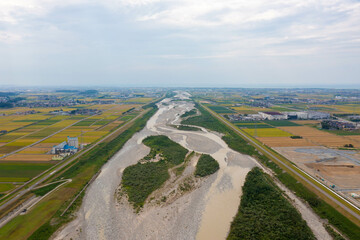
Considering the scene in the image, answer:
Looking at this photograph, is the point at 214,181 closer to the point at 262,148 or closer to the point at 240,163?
the point at 240,163

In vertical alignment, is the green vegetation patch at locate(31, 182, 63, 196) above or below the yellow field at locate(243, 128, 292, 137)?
below

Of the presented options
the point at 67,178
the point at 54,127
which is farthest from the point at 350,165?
the point at 54,127

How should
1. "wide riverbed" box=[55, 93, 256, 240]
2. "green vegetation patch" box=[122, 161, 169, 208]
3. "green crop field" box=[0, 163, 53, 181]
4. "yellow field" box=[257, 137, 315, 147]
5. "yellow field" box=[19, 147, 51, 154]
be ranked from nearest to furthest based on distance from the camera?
"wide riverbed" box=[55, 93, 256, 240] → "green vegetation patch" box=[122, 161, 169, 208] → "green crop field" box=[0, 163, 53, 181] → "yellow field" box=[19, 147, 51, 154] → "yellow field" box=[257, 137, 315, 147]

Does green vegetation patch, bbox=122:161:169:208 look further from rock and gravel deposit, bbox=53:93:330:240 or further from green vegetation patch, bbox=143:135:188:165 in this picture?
green vegetation patch, bbox=143:135:188:165

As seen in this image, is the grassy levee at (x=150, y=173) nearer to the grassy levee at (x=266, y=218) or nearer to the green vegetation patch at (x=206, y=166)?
the green vegetation patch at (x=206, y=166)

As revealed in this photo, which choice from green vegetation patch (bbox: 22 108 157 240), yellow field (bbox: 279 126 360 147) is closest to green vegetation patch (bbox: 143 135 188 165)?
green vegetation patch (bbox: 22 108 157 240)

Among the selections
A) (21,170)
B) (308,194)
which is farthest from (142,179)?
(308,194)

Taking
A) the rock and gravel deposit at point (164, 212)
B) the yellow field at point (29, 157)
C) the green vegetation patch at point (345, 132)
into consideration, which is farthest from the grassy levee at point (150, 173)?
the green vegetation patch at point (345, 132)
